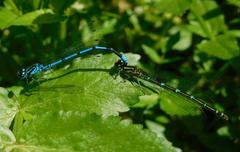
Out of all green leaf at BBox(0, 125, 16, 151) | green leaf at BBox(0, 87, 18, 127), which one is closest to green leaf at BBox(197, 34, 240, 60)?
green leaf at BBox(0, 87, 18, 127)

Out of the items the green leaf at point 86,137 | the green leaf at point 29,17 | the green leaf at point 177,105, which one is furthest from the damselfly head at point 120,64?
the green leaf at point 29,17

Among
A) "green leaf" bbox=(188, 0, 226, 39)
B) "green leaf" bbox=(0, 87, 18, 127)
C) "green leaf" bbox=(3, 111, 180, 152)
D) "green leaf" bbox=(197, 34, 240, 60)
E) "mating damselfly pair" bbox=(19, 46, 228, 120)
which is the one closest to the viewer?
"green leaf" bbox=(3, 111, 180, 152)

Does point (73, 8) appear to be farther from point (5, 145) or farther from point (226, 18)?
point (5, 145)

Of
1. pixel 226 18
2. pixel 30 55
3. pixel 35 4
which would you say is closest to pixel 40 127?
pixel 35 4

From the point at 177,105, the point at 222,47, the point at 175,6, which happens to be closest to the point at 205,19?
the point at 222,47

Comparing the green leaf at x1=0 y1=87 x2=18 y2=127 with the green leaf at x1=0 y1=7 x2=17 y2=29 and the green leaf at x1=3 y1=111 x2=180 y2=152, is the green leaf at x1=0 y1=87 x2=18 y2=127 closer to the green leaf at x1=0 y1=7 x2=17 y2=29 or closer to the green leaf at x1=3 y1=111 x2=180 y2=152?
the green leaf at x1=3 y1=111 x2=180 y2=152

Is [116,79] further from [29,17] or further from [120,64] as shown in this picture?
[29,17]

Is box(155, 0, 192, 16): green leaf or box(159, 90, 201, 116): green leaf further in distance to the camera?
box(155, 0, 192, 16): green leaf
